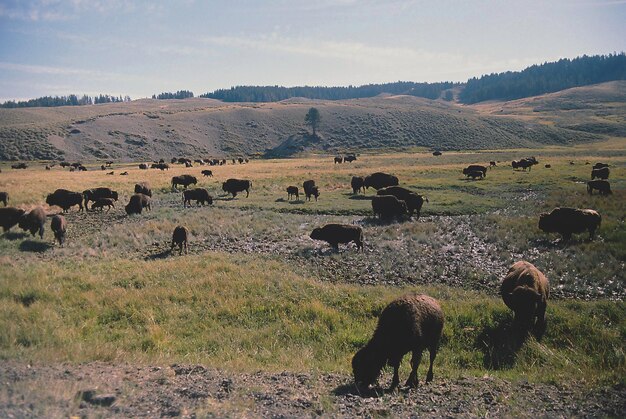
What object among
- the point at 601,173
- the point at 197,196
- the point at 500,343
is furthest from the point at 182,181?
the point at 601,173

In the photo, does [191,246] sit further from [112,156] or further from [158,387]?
[112,156]

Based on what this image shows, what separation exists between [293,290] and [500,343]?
6.18 meters

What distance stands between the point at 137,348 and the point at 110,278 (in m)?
5.94

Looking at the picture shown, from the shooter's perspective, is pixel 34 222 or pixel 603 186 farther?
pixel 603 186

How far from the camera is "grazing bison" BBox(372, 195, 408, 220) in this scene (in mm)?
26250

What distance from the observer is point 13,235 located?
21.5 metres

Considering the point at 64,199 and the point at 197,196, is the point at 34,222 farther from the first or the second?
the point at 197,196

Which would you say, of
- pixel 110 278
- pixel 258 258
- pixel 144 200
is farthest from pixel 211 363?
pixel 144 200

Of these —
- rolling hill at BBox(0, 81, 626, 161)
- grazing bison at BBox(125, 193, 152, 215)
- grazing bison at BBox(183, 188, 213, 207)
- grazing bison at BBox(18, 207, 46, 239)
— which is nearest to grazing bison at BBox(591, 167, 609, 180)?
grazing bison at BBox(183, 188, 213, 207)

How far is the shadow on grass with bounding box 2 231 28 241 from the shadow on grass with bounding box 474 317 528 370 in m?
21.8

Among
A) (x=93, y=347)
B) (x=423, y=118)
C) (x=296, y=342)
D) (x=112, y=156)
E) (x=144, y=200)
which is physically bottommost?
(x=296, y=342)

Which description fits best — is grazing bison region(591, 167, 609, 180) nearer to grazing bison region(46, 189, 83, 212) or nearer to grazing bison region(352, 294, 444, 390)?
grazing bison region(352, 294, 444, 390)

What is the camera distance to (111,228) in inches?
922

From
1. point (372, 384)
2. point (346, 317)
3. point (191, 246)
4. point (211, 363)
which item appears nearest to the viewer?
point (372, 384)
